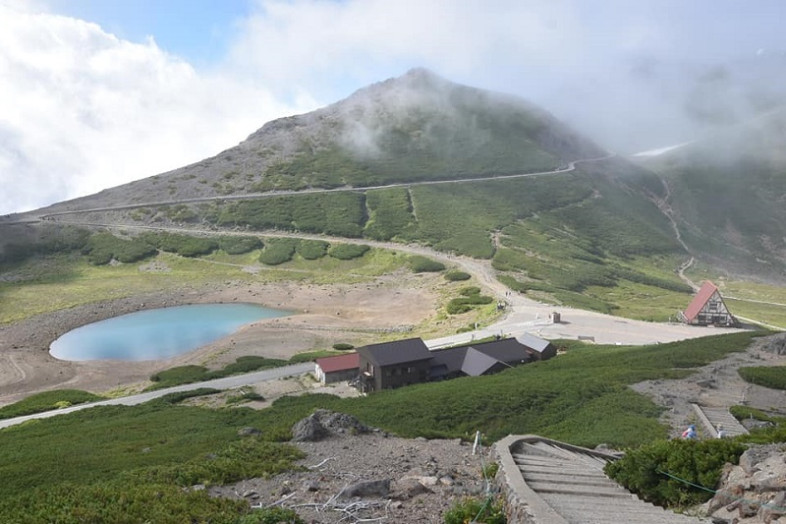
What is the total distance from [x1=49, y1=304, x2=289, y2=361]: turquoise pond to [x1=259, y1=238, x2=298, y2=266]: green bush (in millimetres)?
23542

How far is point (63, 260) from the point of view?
4166 inches

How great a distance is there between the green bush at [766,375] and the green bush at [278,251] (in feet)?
283

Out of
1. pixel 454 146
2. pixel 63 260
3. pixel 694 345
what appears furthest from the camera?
pixel 454 146

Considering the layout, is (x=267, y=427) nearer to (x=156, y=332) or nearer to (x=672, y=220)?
(x=156, y=332)

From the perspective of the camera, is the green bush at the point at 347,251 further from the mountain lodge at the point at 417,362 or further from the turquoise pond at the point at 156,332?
the mountain lodge at the point at 417,362

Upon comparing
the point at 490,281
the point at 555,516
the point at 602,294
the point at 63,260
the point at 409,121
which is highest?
the point at 409,121

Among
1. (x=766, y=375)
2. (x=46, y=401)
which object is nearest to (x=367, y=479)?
(x=766, y=375)

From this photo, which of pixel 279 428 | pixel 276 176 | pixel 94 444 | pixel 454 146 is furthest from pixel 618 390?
pixel 454 146

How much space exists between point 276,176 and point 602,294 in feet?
324

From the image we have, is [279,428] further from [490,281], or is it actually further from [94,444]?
[490,281]

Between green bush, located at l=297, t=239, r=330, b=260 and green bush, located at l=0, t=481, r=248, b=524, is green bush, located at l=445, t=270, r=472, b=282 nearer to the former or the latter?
green bush, located at l=297, t=239, r=330, b=260

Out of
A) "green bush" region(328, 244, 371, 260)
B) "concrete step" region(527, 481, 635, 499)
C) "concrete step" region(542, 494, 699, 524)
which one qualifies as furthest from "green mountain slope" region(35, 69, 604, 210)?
"concrete step" region(542, 494, 699, 524)

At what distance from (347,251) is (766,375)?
275 feet

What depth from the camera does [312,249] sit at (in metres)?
110
